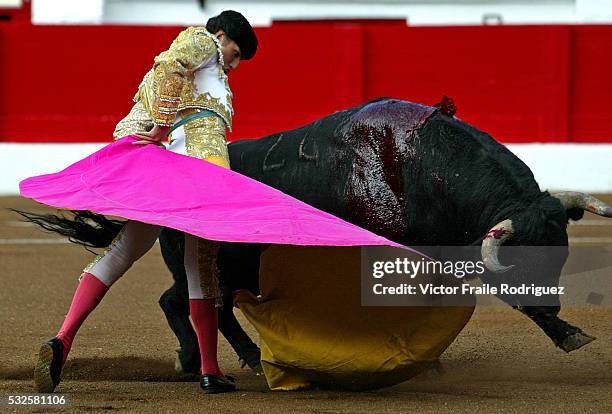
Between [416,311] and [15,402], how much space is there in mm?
1071

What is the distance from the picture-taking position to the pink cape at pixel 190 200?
10.1 feet

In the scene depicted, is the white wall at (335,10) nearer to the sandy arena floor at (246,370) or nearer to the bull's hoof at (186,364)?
the sandy arena floor at (246,370)

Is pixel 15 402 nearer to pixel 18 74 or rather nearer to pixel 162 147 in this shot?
pixel 162 147

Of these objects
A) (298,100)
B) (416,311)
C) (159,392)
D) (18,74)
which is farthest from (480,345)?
(18,74)

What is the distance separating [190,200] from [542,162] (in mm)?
7014

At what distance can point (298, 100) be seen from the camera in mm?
10109

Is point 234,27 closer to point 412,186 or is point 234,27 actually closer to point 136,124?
point 136,124

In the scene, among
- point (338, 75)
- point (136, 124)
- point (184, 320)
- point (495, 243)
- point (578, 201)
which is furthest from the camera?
point (338, 75)

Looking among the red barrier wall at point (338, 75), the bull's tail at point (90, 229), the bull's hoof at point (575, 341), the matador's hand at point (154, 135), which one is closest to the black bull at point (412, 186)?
the bull's hoof at point (575, 341)

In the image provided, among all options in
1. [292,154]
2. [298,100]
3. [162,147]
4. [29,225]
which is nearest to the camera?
[162,147]

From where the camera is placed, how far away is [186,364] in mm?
3660

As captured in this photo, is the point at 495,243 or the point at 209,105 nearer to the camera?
the point at 495,243

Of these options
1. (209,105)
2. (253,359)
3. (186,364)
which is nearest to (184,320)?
(186,364)

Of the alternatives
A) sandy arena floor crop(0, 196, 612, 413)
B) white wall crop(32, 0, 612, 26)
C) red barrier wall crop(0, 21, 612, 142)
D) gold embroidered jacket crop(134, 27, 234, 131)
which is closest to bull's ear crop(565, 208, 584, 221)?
sandy arena floor crop(0, 196, 612, 413)
